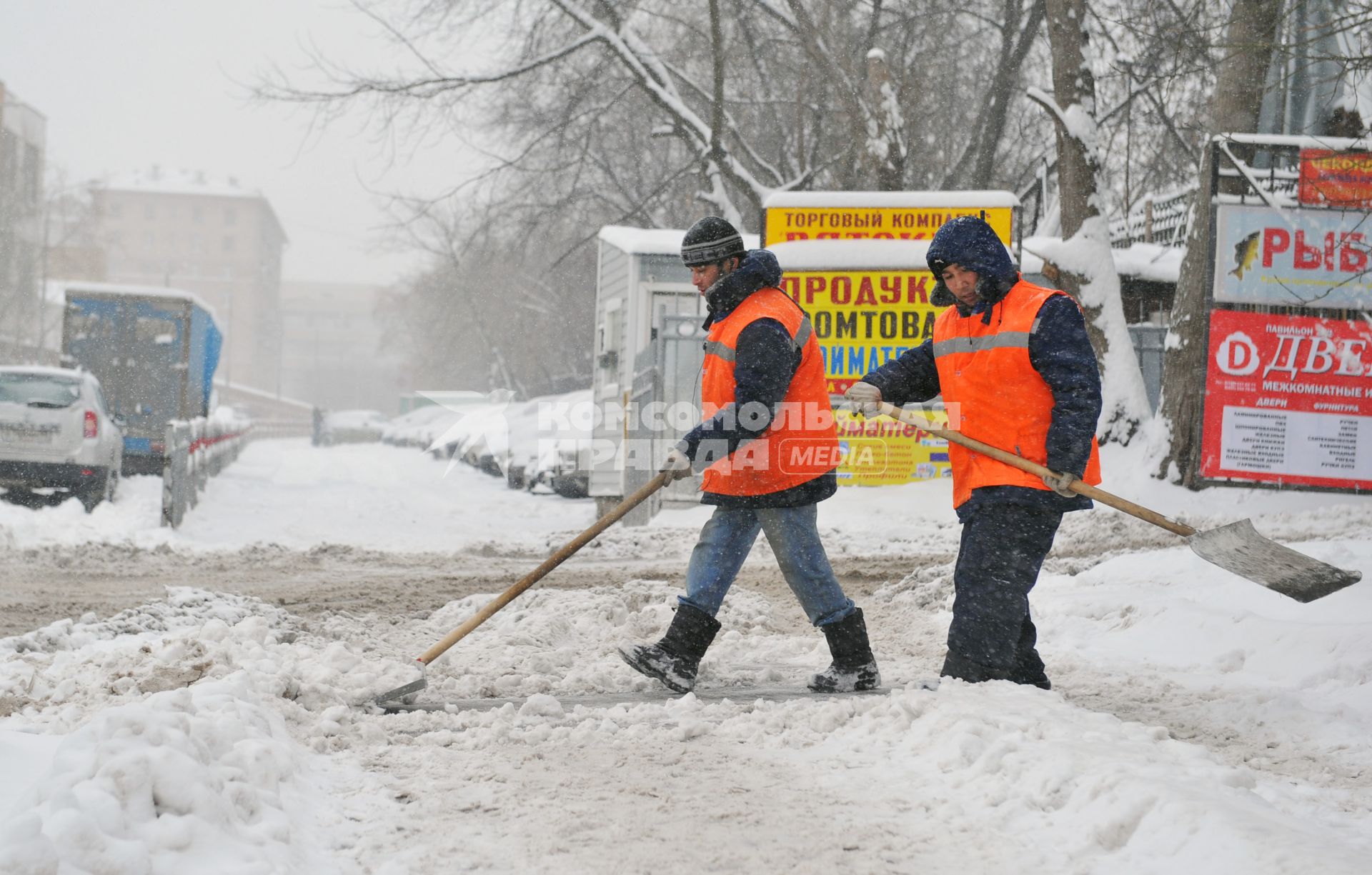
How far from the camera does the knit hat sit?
16.0 feet

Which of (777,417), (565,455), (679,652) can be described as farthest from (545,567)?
(565,455)

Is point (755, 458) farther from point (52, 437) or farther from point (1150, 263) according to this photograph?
point (1150, 263)

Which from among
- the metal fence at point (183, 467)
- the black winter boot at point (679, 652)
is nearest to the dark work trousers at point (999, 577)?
the black winter boot at point (679, 652)

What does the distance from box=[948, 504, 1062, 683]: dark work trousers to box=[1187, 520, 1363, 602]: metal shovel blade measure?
65 centimetres

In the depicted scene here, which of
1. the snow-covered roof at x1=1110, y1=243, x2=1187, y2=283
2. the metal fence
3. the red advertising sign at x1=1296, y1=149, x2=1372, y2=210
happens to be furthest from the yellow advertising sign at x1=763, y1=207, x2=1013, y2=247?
the metal fence

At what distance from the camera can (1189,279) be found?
11367 millimetres

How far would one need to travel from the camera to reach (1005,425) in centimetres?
436

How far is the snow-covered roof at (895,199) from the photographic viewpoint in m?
12.3

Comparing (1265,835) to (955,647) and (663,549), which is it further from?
(663,549)

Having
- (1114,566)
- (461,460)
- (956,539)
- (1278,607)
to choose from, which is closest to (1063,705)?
(1278,607)

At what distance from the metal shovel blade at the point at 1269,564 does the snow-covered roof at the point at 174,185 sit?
11281 centimetres

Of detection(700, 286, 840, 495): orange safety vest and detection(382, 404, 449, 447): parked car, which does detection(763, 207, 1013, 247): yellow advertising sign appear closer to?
detection(700, 286, 840, 495): orange safety vest

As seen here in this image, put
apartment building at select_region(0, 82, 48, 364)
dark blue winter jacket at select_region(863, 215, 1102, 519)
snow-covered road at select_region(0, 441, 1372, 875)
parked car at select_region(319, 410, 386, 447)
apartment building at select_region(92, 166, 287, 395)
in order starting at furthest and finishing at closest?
apartment building at select_region(92, 166, 287, 395)
parked car at select_region(319, 410, 386, 447)
apartment building at select_region(0, 82, 48, 364)
dark blue winter jacket at select_region(863, 215, 1102, 519)
snow-covered road at select_region(0, 441, 1372, 875)

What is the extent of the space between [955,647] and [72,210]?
181ft
